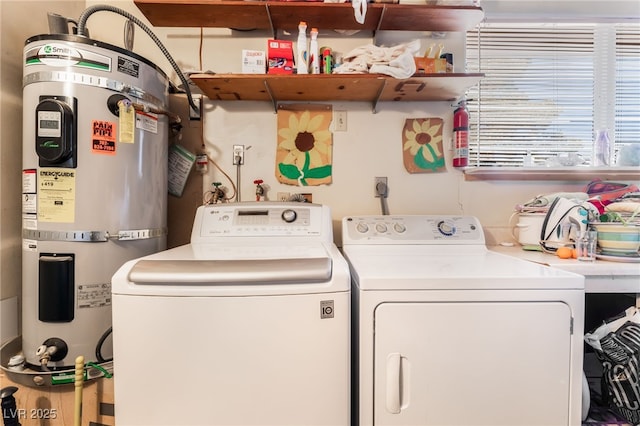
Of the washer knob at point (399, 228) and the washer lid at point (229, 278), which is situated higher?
the washer knob at point (399, 228)

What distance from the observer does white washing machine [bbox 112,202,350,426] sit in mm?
833

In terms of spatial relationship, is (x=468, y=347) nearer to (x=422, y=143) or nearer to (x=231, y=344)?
(x=231, y=344)

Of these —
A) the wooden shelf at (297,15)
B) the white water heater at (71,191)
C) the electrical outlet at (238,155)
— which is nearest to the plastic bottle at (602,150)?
the wooden shelf at (297,15)

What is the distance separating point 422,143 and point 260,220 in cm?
104

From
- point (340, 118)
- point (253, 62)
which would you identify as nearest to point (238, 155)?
point (253, 62)

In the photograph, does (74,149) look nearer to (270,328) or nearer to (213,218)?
(213,218)

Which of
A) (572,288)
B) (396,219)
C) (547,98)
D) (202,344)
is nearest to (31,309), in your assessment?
(202,344)

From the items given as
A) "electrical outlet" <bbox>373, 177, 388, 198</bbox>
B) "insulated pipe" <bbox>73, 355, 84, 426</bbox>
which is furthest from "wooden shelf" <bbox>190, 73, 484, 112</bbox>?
"insulated pipe" <bbox>73, 355, 84, 426</bbox>

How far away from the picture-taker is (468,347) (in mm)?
872

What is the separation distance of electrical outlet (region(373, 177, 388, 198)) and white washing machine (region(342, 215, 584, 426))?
91 centimetres

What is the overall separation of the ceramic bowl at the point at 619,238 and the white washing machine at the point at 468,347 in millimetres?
563

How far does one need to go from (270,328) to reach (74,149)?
3.24 feet

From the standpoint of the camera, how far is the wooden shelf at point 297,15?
4.77ft

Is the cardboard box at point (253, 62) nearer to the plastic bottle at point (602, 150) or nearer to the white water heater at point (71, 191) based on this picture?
the white water heater at point (71, 191)
